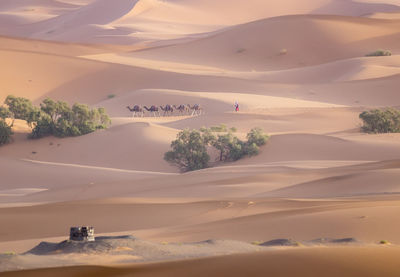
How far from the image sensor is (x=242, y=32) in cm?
8412

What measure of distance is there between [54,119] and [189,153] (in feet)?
34.1

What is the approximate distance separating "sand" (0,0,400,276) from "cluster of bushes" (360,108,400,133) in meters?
1.32

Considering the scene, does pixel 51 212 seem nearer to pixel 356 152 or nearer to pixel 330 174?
pixel 330 174

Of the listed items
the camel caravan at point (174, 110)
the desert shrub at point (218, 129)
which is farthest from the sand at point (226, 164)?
the desert shrub at point (218, 129)

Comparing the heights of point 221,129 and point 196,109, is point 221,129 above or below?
below

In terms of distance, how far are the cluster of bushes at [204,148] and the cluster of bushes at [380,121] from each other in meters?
5.62

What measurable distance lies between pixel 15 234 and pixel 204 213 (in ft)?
11.8

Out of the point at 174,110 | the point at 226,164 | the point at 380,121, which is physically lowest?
the point at 226,164

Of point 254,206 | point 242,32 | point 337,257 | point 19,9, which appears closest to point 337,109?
point 254,206

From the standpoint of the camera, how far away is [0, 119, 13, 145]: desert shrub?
36.8 meters

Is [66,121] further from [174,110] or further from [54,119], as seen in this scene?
[174,110]

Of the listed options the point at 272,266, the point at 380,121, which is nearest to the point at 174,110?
the point at 380,121

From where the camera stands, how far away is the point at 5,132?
3691 centimetres

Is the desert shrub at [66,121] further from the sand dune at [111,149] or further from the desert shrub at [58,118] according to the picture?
the sand dune at [111,149]
